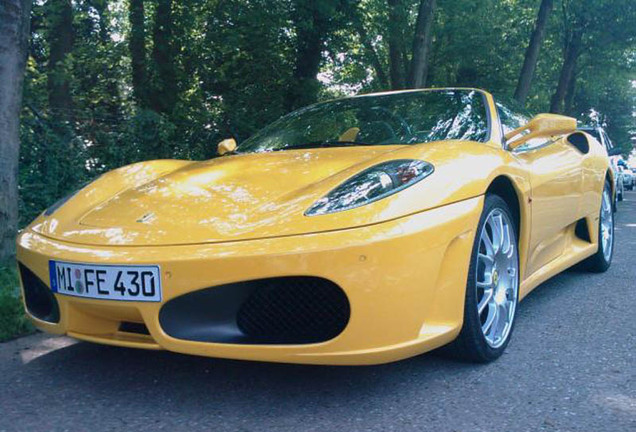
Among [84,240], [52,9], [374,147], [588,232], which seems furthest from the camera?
[52,9]

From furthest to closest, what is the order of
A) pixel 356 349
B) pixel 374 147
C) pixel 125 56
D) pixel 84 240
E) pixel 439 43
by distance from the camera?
pixel 439 43 < pixel 125 56 < pixel 374 147 < pixel 84 240 < pixel 356 349

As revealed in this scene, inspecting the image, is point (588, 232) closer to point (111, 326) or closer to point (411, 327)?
point (411, 327)

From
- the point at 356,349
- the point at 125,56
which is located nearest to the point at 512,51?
the point at 125,56

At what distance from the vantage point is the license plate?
2.25 m

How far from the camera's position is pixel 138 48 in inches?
490

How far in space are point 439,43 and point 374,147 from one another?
17.8 m

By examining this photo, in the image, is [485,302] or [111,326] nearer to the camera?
[111,326]

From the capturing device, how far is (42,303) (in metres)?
2.74

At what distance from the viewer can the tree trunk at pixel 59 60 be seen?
23.8 feet

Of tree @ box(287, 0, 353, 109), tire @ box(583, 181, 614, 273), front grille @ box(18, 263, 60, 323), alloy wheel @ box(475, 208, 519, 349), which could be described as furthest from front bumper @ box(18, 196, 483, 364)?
tree @ box(287, 0, 353, 109)

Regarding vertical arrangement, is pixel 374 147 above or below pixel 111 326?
above

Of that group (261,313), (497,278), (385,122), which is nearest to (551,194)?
(497,278)

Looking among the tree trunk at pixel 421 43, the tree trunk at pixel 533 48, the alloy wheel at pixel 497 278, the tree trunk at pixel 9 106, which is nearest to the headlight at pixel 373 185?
the alloy wheel at pixel 497 278

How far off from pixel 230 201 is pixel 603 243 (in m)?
3.25
